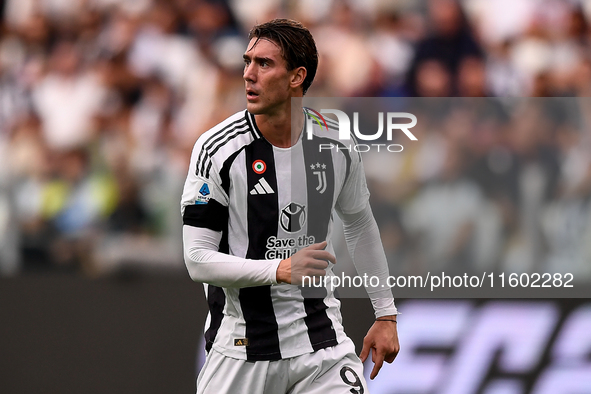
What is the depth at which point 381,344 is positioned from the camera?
Result: 2.94 m

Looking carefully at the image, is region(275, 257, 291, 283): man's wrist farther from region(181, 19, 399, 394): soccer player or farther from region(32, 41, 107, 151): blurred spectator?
region(32, 41, 107, 151): blurred spectator

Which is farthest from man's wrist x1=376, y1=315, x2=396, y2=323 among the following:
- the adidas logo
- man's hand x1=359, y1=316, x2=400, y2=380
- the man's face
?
the man's face

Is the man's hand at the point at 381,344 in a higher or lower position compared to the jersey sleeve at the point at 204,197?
lower

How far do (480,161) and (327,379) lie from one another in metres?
1.75

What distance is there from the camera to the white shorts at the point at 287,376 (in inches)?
108

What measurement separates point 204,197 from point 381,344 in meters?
0.92

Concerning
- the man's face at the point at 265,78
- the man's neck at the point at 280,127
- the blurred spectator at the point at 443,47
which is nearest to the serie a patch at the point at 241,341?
the man's neck at the point at 280,127

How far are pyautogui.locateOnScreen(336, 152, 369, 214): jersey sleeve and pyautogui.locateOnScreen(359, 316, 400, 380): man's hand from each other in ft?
1.51

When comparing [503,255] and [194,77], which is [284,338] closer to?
[503,255]

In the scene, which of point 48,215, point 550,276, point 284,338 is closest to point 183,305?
point 48,215

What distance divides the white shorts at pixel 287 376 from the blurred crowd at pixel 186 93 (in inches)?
61.5

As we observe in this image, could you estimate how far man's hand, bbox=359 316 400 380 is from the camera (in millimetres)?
2924

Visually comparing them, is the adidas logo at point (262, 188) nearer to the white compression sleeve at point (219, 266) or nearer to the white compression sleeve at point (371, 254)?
the white compression sleeve at point (219, 266)

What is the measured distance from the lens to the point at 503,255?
12.9ft
